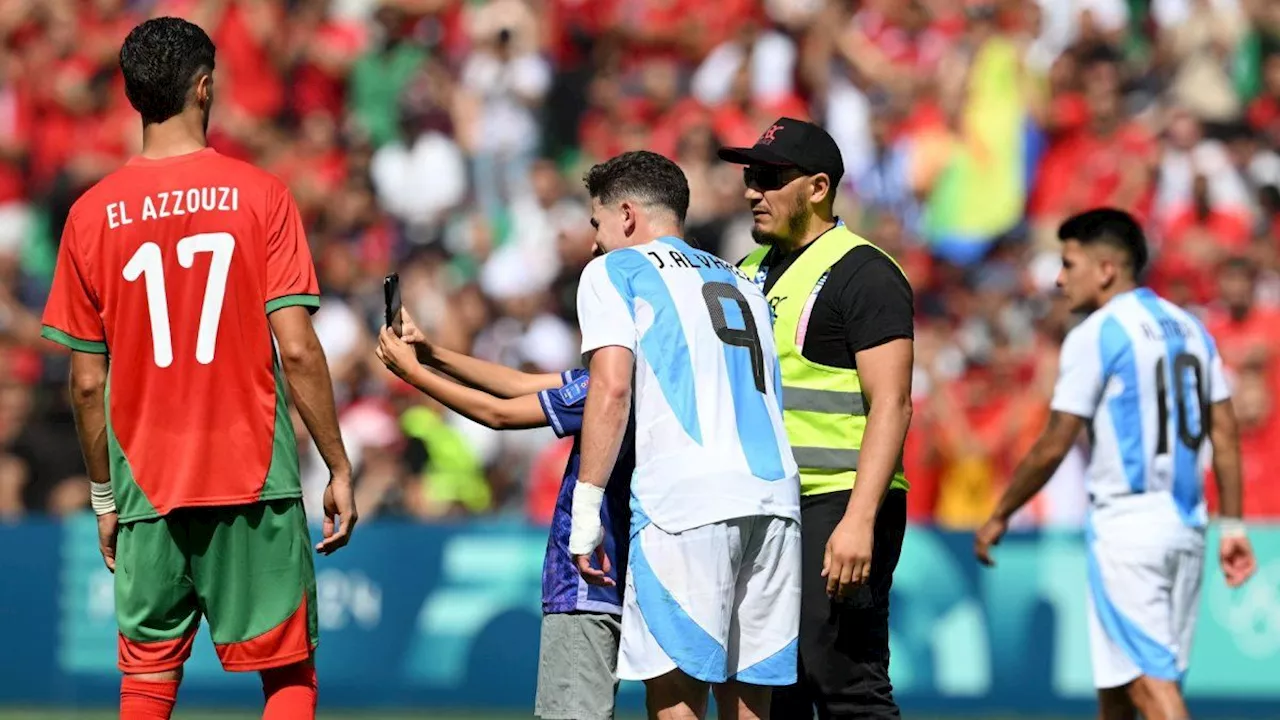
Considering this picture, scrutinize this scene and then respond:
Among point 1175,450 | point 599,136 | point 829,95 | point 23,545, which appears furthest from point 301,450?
point 1175,450

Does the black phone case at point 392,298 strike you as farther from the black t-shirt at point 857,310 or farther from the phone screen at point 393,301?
the black t-shirt at point 857,310

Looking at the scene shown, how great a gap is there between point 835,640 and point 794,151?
1.68 m

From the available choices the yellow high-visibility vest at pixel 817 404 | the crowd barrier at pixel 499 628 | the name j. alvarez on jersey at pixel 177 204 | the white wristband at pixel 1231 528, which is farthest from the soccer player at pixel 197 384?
the crowd barrier at pixel 499 628

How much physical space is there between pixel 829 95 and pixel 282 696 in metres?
10.6

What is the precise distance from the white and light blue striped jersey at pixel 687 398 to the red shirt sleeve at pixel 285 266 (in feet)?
2.85

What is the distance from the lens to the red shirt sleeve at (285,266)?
6.20 m

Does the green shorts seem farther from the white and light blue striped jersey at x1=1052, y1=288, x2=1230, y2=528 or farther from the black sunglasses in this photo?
the white and light blue striped jersey at x1=1052, y1=288, x2=1230, y2=528

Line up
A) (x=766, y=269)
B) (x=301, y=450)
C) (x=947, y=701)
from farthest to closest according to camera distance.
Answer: (x=301, y=450)
(x=947, y=701)
(x=766, y=269)

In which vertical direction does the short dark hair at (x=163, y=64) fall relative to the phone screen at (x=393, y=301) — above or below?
above

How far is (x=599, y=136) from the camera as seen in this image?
53.0ft

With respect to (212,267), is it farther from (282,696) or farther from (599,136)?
(599,136)

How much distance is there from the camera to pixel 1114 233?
29.1 ft

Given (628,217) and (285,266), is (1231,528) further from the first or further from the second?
(285,266)

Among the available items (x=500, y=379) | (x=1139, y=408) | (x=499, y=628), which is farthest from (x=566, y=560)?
(x=499, y=628)
